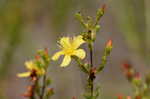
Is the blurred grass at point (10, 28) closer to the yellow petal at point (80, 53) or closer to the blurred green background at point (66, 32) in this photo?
the blurred green background at point (66, 32)

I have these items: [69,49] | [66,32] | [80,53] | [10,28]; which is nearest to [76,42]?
[69,49]

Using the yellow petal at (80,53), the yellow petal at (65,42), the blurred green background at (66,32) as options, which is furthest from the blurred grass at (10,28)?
the yellow petal at (80,53)

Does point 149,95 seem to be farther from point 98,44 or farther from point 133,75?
point 98,44

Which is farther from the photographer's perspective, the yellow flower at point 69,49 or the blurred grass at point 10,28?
the blurred grass at point 10,28

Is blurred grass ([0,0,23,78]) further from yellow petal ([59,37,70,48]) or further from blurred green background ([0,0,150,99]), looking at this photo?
yellow petal ([59,37,70,48])

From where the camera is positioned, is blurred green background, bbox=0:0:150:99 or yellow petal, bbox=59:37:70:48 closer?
yellow petal, bbox=59:37:70:48

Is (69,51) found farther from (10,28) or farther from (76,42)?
(10,28)

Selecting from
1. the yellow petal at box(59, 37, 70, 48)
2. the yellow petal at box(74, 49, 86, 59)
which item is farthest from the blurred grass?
the yellow petal at box(74, 49, 86, 59)

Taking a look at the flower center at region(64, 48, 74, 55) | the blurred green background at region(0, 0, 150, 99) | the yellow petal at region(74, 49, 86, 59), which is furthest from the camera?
the blurred green background at region(0, 0, 150, 99)
